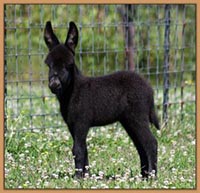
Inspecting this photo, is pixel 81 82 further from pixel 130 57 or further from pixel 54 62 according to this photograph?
pixel 130 57

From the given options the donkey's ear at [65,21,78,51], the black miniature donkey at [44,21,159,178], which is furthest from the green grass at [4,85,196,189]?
the donkey's ear at [65,21,78,51]

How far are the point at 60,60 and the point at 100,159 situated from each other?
1725mm

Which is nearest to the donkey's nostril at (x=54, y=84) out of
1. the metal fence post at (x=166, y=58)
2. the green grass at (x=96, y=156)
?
the green grass at (x=96, y=156)

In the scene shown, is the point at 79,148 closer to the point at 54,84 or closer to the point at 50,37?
the point at 54,84

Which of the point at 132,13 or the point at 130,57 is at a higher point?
the point at 132,13

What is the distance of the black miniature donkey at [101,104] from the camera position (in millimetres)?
6098

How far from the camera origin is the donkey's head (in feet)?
19.0

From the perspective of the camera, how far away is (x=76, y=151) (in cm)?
611

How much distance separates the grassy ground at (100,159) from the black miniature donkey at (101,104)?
260mm

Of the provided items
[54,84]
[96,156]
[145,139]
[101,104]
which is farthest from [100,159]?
[54,84]

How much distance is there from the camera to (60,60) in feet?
19.1

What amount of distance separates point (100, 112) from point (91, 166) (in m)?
0.67

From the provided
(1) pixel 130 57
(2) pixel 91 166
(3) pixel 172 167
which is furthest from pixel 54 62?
(1) pixel 130 57

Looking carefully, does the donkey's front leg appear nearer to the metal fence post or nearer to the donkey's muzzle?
the donkey's muzzle
